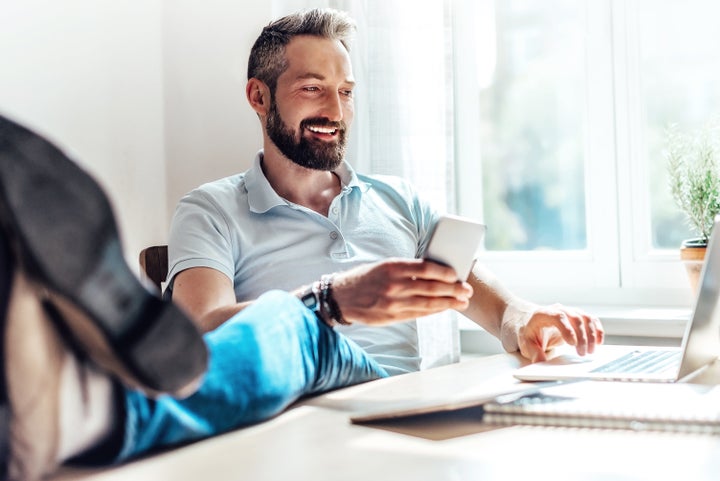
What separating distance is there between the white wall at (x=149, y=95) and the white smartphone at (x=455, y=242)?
4.30ft

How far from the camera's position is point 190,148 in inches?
98.3

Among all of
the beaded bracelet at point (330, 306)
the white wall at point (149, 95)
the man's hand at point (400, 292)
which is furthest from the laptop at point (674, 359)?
the white wall at point (149, 95)

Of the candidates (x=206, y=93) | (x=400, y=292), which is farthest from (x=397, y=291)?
(x=206, y=93)

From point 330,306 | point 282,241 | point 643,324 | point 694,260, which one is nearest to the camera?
point 330,306

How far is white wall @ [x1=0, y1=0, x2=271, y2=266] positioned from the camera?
2.12 m

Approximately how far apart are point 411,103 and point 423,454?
62.9 inches

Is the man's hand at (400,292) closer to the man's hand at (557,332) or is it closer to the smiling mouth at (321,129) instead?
the man's hand at (557,332)

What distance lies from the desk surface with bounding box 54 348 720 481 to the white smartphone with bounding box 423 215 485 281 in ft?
0.71

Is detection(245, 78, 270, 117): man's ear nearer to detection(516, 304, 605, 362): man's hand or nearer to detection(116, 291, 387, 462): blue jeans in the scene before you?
detection(516, 304, 605, 362): man's hand

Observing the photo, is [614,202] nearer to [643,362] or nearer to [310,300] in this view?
[643,362]

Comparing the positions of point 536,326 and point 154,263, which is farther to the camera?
point 154,263

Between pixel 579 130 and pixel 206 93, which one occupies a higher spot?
pixel 206 93

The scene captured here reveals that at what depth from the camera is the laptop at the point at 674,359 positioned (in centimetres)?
112

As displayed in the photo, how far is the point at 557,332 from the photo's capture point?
1433mm
